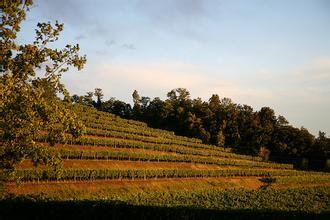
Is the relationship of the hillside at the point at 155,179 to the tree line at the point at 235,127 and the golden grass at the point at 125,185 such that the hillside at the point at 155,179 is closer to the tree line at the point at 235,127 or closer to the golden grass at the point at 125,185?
the golden grass at the point at 125,185

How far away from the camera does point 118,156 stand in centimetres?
5862

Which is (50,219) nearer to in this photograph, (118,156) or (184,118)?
(118,156)

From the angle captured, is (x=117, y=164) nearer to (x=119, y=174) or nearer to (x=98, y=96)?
(x=119, y=174)

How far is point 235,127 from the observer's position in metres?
124

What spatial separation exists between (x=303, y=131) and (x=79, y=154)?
266 ft

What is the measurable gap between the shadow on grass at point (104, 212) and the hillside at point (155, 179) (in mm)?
498

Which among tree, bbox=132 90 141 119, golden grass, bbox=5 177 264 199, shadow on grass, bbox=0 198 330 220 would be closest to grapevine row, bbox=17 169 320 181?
golden grass, bbox=5 177 264 199

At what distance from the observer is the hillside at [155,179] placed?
40.9 meters

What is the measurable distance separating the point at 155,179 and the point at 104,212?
36290 millimetres

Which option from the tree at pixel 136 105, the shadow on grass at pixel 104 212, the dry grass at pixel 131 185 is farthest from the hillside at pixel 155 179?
the tree at pixel 136 105

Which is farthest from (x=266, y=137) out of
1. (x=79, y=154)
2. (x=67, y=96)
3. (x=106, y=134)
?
(x=67, y=96)

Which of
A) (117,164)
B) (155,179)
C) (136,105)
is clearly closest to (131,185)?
(155,179)

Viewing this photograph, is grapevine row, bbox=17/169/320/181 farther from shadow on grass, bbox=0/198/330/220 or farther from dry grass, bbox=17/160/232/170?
dry grass, bbox=17/160/232/170

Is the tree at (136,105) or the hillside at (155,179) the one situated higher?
the tree at (136,105)
